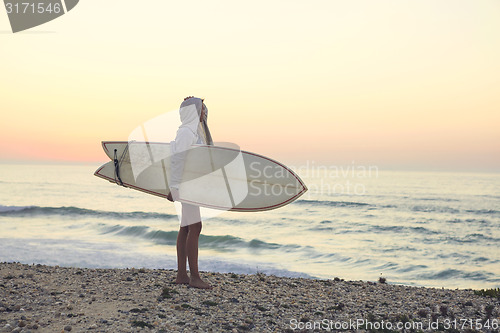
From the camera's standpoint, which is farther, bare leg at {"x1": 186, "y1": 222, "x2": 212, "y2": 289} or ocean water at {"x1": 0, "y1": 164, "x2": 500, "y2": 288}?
ocean water at {"x1": 0, "y1": 164, "x2": 500, "y2": 288}

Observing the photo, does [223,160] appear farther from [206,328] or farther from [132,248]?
[132,248]

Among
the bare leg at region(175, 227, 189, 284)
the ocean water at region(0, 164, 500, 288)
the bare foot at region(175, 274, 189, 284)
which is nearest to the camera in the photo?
the bare leg at region(175, 227, 189, 284)

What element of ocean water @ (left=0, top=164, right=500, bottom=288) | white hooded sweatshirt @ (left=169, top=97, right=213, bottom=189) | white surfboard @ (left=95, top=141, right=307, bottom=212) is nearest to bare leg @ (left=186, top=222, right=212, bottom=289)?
white surfboard @ (left=95, top=141, right=307, bottom=212)

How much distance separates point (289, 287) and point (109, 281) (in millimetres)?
2633

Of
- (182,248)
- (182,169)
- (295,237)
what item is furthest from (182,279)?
(295,237)

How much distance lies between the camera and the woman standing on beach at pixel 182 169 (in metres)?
5.00

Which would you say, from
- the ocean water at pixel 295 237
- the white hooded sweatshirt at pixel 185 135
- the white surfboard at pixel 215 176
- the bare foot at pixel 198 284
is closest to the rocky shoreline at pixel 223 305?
the bare foot at pixel 198 284

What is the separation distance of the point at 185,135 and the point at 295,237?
13287mm

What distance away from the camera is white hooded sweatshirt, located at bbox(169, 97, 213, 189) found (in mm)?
4988

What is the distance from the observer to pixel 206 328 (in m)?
4.17

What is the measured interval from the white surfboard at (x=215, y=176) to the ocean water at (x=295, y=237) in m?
5.74

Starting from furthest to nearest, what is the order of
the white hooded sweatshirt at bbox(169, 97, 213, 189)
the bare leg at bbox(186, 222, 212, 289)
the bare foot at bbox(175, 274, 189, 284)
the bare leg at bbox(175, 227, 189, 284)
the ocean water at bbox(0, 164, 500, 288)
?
the ocean water at bbox(0, 164, 500, 288), the bare foot at bbox(175, 274, 189, 284), the bare leg at bbox(175, 227, 189, 284), the bare leg at bbox(186, 222, 212, 289), the white hooded sweatshirt at bbox(169, 97, 213, 189)

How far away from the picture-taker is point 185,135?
16.7 feet

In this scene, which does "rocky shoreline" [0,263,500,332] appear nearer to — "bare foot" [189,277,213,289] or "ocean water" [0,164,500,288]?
"bare foot" [189,277,213,289]
